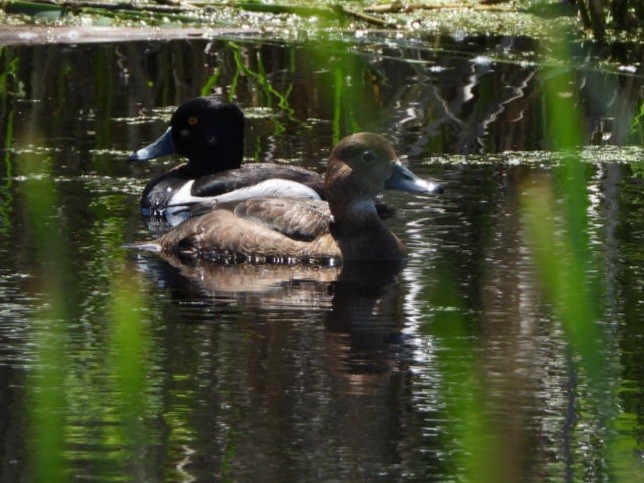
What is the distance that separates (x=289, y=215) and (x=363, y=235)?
40 centimetres

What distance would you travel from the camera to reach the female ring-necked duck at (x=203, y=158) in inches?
346

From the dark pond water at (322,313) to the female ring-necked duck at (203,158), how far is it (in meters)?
0.19

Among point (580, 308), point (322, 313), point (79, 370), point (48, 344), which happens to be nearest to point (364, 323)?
point (322, 313)

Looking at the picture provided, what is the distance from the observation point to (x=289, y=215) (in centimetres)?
777

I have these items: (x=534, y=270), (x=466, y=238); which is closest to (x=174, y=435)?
(x=534, y=270)

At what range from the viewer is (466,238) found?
306 inches

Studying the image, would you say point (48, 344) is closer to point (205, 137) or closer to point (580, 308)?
point (580, 308)

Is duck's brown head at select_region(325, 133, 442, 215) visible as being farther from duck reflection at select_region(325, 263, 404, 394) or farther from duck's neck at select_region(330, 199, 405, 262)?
duck reflection at select_region(325, 263, 404, 394)

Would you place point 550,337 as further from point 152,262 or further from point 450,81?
point 450,81

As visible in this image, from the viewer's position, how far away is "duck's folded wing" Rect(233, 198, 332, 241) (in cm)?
768

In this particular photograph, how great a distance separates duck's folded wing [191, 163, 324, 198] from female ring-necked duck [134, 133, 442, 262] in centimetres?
57

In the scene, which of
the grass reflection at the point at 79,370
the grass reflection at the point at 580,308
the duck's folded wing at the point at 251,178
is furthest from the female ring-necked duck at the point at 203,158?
the grass reflection at the point at 580,308

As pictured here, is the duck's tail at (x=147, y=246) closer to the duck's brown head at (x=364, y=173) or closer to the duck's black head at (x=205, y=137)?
the duck's brown head at (x=364, y=173)

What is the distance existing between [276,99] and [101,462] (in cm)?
777
